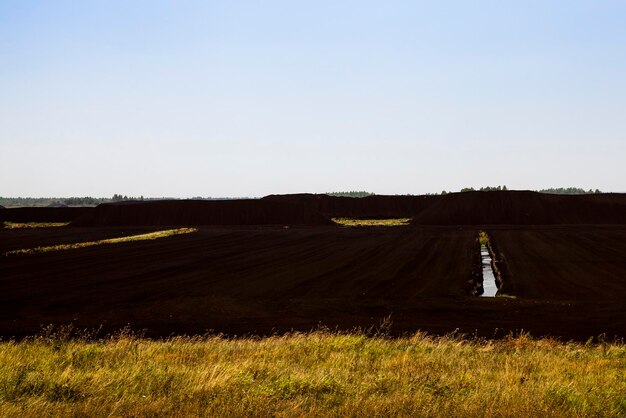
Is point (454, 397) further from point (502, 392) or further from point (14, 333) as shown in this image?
point (14, 333)

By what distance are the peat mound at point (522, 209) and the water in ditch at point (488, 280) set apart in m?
55.5

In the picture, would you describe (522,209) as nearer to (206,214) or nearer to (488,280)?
(206,214)

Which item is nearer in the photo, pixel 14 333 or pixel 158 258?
pixel 14 333

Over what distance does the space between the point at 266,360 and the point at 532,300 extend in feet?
65.9

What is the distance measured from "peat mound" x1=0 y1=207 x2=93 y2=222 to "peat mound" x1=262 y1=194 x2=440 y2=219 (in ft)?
139

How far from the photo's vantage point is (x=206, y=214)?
116m

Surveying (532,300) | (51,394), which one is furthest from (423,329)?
(51,394)

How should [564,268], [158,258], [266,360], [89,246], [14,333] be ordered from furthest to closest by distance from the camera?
1. [89,246]
2. [158,258]
3. [564,268]
4. [14,333]
5. [266,360]

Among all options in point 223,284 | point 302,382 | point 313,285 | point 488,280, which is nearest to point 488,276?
point 488,280

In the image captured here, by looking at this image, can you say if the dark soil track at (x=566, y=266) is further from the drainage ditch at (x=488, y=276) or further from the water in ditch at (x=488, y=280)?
the water in ditch at (x=488, y=280)

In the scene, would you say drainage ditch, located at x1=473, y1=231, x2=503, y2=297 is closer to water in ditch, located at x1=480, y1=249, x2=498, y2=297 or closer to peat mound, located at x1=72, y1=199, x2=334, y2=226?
water in ditch, located at x1=480, y1=249, x2=498, y2=297

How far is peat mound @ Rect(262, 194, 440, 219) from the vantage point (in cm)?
14350

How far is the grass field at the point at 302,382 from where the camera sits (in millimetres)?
7453

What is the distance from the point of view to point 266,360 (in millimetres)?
11898
